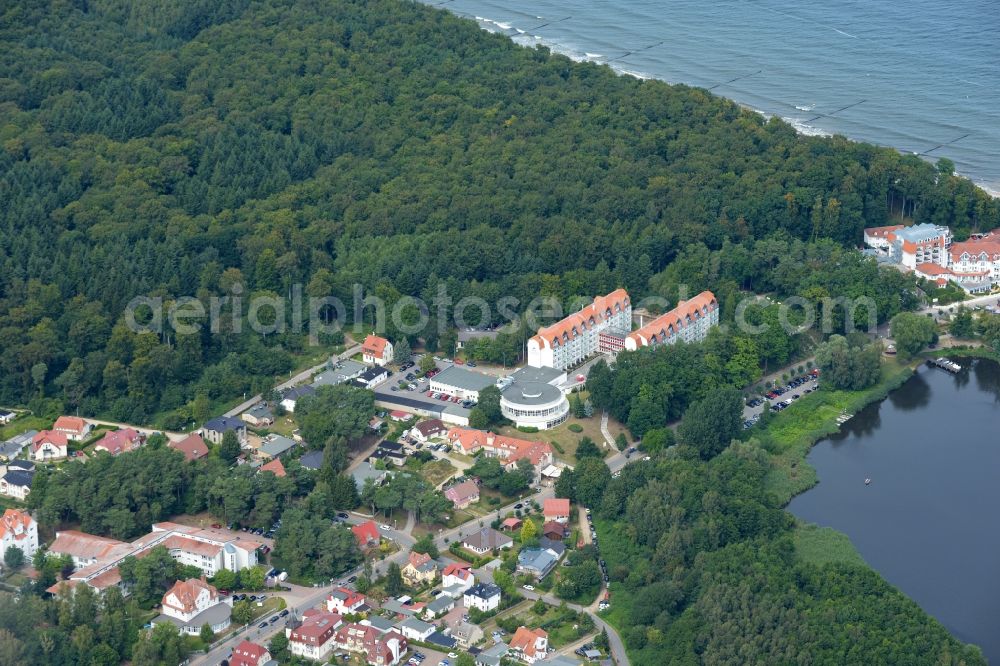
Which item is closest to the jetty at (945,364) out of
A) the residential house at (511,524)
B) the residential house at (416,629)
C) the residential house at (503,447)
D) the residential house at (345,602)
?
the residential house at (503,447)

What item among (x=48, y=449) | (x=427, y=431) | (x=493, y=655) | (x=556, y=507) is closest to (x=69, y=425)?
(x=48, y=449)

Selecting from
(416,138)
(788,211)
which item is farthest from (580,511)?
(416,138)

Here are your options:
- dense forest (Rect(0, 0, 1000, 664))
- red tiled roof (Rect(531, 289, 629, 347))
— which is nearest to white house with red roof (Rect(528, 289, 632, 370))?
red tiled roof (Rect(531, 289, 629, 347))

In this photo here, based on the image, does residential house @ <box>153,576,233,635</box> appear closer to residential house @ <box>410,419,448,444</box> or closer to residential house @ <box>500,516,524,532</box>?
residential house @ <box>500,516,524,532</box>

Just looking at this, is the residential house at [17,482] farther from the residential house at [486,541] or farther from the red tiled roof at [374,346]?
the residential house at [486,541]

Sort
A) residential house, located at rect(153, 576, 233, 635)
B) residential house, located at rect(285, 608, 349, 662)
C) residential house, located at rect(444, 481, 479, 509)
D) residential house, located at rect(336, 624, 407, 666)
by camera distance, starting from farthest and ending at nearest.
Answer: residential house, located at rect(444, 481, 479, 509)
residential house, located at rect(153, 576, 233, 635)
residential house, located at rect(285, 608, 349, 662)
residential house, located at rect(336, 624, 407, 666)

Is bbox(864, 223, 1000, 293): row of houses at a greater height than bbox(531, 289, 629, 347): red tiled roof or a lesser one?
greater

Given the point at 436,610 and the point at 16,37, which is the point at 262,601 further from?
the point at 16,37
